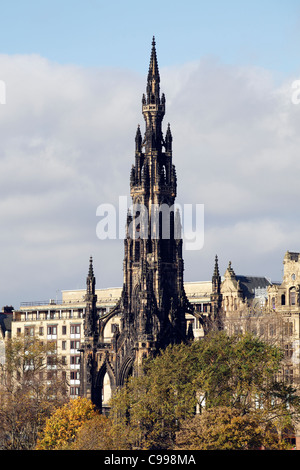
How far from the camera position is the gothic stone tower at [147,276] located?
157m

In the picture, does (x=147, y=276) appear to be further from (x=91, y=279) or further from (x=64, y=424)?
(x=64, y=424)

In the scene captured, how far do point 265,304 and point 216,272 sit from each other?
18.7 meters

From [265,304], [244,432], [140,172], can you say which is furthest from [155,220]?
[244,432]

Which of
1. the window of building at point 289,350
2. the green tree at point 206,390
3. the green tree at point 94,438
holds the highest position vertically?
the window of building at point 289,350

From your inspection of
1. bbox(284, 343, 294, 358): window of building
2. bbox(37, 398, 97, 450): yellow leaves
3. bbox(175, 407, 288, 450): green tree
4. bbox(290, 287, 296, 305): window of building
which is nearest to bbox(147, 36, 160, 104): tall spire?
bbox(290, 287, 296, 305): window of building

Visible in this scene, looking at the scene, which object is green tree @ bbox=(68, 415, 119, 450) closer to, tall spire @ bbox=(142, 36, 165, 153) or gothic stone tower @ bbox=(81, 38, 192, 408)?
gothic stone tower @ bbox=(81, 38, 192, 408)

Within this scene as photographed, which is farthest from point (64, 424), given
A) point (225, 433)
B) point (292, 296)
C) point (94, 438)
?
point (292, 296)

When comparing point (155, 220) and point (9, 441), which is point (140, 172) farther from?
point (9, 441)

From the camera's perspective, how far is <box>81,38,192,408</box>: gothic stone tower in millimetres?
156750

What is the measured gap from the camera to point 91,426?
133250 millimetres

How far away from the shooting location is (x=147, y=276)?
157m

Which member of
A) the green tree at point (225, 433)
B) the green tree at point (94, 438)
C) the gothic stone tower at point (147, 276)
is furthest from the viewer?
the gothic stone tower at point (147, 276)

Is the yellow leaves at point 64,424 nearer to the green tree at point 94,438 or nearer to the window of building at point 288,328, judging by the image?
the green tree at point 94,438

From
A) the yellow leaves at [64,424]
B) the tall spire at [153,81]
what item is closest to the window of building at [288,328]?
the yellow leaves at [64,424]
